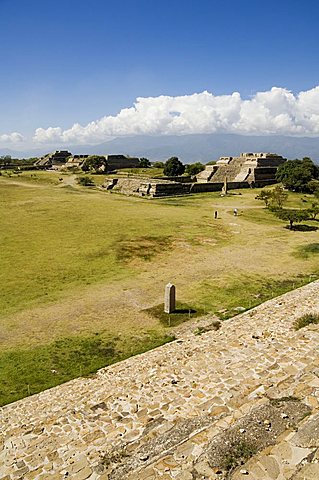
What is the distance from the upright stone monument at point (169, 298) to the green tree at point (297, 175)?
4022 cm

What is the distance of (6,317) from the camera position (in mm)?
15023

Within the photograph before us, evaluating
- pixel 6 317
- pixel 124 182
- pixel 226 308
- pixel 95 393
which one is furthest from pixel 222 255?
pixel 124 182

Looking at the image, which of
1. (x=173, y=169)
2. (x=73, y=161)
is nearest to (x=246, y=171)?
(x=173, y=169)

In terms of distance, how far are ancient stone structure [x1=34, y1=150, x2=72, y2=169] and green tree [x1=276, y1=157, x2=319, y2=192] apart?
52952 millimetres

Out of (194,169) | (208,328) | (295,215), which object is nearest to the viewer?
(208,328)

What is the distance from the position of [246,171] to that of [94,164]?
30790mm

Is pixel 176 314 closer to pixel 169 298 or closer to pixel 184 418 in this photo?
pixel 169 298

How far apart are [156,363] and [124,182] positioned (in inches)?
1871

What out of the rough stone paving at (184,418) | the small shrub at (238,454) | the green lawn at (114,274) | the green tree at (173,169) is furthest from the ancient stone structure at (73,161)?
the small shrub at (238,454)

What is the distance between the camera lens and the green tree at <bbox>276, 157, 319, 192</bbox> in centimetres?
4984

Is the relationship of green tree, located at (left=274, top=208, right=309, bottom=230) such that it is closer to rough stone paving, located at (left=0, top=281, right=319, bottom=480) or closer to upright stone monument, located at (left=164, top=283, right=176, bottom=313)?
upright stone monument, located at (left=164, top=283, right=176, bottom=313)

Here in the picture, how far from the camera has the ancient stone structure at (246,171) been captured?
198ft

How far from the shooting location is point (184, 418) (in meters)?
7.57

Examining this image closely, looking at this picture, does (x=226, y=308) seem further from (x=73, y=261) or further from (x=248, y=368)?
(x=73, y=261)
